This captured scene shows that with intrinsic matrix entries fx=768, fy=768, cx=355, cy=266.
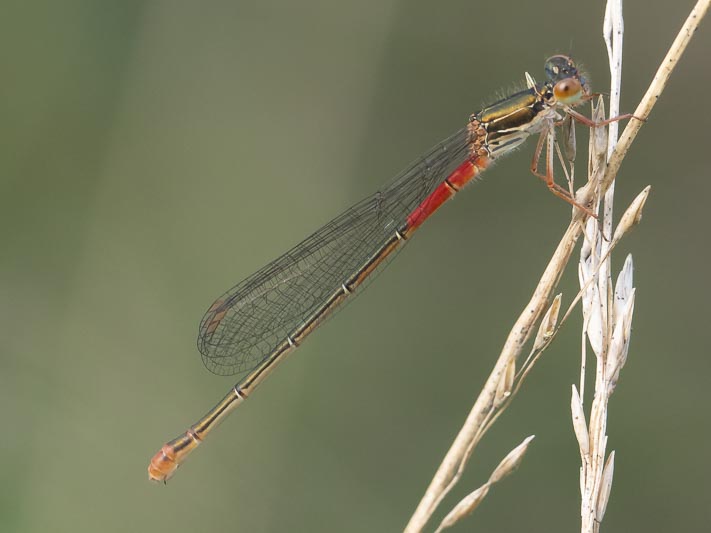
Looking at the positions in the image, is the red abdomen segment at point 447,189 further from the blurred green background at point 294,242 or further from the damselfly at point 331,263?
the blurred green background at point 294,242

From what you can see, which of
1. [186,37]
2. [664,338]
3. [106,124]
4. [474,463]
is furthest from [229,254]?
[664,338]

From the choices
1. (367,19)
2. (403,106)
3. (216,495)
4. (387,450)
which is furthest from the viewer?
(403,106)

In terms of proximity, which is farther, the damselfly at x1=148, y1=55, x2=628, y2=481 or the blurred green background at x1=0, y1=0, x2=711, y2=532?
the blurred green background at x1=0, y1=0, x2=711, y2=532

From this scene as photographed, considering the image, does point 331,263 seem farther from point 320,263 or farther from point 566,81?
point 566,81

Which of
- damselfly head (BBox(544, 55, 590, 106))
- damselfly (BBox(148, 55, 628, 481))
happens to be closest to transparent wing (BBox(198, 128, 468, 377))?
damselfly (BBox(148, 55, 628, 481))

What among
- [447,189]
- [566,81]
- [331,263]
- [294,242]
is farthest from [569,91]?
[294,242]

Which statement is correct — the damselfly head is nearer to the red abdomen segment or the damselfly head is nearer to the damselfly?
the damselfly

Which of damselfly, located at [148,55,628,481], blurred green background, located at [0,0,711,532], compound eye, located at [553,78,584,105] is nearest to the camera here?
compound eye, located at [553,78,584,105]

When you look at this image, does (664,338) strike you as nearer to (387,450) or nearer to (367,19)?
(387,450)
